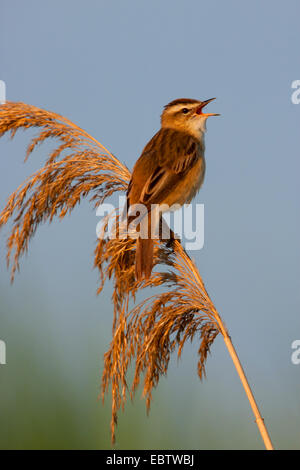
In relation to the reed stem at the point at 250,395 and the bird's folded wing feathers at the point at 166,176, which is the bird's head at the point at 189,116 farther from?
the reed stem at the point at 250,395

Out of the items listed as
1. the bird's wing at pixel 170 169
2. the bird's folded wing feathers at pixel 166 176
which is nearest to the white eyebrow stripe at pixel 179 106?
the bird's wing at pixel 170 169

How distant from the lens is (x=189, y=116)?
473 centimetres

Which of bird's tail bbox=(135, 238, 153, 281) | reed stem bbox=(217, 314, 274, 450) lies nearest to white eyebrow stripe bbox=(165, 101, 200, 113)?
bird's tail bbox=(135, 238, 153, 281)

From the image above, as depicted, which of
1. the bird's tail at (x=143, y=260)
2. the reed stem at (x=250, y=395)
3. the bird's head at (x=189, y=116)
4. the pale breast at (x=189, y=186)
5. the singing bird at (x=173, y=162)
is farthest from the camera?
the bird's head at (x=189, y=116)

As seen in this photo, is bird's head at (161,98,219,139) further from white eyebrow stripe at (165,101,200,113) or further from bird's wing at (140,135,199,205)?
bird's wing at (140,135,199,205)

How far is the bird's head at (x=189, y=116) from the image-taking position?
15.4 ft

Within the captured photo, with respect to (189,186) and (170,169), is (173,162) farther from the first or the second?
(189,186)

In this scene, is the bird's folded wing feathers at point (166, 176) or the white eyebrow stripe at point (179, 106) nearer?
the bird's folded wing feathers at point (166, 176)

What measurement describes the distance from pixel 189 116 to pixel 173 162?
0.78 metres

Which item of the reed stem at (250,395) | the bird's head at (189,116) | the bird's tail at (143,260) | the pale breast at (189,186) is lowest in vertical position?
the reed stem at (250,395)

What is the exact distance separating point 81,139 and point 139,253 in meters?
0.77

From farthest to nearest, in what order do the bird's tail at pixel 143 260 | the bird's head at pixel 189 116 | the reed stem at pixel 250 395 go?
the bird's head at pixel 189 116 < the bird's tail at pixel 143 260 < the reed stem at pixel 250 395

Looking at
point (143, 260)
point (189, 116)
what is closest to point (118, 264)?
point (143, 260)
